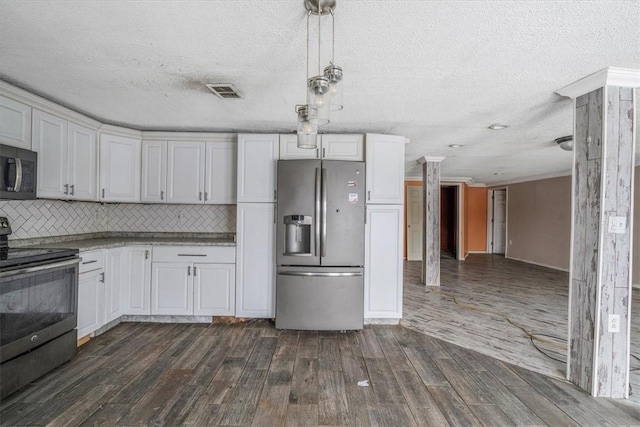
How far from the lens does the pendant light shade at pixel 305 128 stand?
5.48 ft

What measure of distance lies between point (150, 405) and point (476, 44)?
2.97m

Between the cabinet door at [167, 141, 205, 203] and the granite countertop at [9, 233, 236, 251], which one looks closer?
the granite countertop at [9, 233, 236, 251]

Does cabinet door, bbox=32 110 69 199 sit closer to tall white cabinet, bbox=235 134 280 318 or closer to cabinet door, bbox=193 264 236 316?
→ cabinet door, bbox=193 264 236 316

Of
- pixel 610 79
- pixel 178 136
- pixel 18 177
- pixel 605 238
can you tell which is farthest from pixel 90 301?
pixel 610 79

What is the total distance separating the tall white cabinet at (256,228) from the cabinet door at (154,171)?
0.97 m

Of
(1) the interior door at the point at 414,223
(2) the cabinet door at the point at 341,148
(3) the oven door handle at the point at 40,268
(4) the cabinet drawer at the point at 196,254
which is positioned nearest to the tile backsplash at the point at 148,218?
(4) the cabinet drawer at the point at 196,254

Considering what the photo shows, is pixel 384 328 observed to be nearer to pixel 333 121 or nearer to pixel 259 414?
pixel 259 414

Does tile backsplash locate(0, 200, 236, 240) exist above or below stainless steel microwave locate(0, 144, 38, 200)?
below

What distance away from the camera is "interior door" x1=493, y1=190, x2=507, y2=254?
959 cm

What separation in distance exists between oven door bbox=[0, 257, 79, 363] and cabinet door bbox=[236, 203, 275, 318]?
58.1 inches

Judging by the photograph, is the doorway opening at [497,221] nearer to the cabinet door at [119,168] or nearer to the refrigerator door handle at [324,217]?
the refrigerator door handle at [324,217]

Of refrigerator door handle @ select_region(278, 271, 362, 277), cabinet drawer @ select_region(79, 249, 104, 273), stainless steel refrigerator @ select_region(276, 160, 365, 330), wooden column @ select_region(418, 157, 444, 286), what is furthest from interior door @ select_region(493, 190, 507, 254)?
cabinet drawer @ select_region(79, 249, 104, 273)

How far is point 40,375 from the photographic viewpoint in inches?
90.8

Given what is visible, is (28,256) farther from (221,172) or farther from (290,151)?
(290,151)
